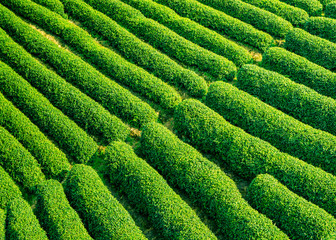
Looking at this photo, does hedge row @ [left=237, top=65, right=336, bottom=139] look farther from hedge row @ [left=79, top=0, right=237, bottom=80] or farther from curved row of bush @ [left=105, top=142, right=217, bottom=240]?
curved row of bush @ [left=105, top=142, right=217, bottom=240]

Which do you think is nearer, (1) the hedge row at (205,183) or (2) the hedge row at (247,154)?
(1) the hedge row at (205,183)

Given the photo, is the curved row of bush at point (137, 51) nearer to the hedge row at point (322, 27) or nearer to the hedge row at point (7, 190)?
the hedge row at point (322, 27)

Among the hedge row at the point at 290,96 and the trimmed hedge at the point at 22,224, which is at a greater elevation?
the hedge row at the point at 290,96

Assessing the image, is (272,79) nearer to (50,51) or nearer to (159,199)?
(159,199)

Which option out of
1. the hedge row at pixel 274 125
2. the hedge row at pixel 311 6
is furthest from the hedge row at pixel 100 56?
the hedge row at pixel 311 6

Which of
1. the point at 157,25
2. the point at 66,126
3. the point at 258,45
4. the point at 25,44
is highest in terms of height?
the point at 258,45

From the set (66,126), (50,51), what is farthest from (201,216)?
(50,51)

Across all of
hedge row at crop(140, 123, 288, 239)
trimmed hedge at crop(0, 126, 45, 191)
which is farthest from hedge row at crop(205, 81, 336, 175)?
trimmed hedge at crop(0, 126, 45, 191)
